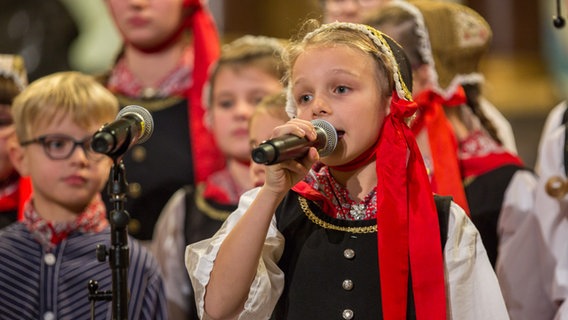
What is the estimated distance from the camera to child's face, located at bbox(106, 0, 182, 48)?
148 inches

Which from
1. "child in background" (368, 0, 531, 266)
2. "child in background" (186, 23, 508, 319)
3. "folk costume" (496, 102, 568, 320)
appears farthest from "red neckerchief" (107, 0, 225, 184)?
"child in background" (186, 23, 508, 319)

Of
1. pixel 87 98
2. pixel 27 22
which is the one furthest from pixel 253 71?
pixel 27 22

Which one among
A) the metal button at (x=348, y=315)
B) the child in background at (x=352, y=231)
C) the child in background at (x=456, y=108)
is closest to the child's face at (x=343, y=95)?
the child in background at (x=352, y=231)

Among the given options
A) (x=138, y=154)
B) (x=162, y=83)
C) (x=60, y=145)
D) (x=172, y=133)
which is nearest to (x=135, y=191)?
(x=138, y=154)

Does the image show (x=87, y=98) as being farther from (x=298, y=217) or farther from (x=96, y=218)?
(x=298, y=217)

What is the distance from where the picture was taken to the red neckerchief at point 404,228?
241 centimetres

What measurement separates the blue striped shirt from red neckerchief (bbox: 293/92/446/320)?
82cm

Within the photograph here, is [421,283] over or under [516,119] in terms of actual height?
over

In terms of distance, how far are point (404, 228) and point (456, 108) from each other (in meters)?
1.07

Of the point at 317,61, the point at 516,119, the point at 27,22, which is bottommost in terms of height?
the point at 516,119

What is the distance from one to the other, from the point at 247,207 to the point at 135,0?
57.2 inches

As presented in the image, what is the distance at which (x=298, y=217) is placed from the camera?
8.38ft

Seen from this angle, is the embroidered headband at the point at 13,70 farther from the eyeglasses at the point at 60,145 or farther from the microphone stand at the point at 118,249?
the microphone stand at the point at 118,249

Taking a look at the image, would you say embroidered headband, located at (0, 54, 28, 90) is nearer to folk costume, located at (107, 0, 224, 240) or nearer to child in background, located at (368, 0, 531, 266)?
folk costume, located at (107, 0, 224, 240)
